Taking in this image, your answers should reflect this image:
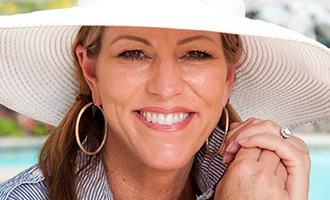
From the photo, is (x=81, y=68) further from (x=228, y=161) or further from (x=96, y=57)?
(x=228, y=161)

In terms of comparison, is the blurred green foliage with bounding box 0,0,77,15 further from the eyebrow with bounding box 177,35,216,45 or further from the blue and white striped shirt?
the eyebrow with bounding box 177,35,216,45

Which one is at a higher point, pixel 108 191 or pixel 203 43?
pixel 203 43

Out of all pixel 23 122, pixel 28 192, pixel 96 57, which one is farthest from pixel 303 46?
pixel 23 122

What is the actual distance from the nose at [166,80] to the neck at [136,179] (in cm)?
40

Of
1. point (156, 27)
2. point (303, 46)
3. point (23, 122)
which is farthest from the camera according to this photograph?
point (23, 122)

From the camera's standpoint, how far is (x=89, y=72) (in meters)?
2.59

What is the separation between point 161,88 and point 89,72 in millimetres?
399

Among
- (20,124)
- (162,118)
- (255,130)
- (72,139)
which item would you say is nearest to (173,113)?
(162,118)

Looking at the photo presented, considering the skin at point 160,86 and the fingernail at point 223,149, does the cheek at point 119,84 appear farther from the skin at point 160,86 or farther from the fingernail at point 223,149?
the fingernail at point 223,149

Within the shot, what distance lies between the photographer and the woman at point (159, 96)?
7.44 ft

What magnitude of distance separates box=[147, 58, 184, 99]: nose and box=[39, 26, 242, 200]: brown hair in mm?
252

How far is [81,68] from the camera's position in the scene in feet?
8.79

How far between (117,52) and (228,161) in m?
0.59

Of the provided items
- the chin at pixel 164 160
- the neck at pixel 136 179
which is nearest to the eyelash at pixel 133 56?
the chin at pixel 164 160
